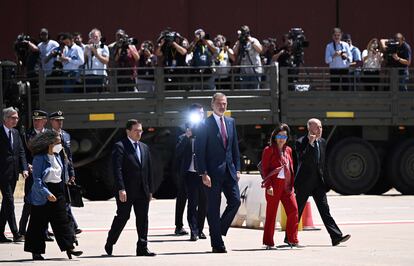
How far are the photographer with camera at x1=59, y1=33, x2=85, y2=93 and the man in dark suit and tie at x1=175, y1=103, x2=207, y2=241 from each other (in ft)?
22.8

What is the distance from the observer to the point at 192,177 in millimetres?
17891

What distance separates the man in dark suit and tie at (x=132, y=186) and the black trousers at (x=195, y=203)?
2034mm

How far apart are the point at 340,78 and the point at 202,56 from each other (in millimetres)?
2891

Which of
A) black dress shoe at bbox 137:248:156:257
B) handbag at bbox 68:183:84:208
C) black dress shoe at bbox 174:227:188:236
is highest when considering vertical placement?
handbag at bbox 68:183:84:208

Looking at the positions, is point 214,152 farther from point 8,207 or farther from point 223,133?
point 8,207

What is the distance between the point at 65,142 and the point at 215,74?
27.6 ft

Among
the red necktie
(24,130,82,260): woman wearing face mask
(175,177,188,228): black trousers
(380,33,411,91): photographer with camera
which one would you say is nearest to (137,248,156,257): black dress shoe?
(24,130,82,260): woman wearing face mask

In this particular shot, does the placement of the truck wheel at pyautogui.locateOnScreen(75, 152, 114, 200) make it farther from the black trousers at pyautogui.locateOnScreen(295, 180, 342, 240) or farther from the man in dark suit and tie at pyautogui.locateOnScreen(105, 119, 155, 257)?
the man in dark suit and tie at pyautogui.locateOnScreen(105, 119, 155, 257)

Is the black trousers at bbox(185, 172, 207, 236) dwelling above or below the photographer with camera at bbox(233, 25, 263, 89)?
below

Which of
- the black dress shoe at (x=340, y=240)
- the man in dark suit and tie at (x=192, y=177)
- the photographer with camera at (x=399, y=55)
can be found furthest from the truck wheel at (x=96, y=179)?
the black dress shoe at (x=340, y=240)

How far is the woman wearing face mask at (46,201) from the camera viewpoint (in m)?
15.0

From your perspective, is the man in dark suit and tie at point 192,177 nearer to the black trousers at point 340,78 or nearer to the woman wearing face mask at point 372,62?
the black trousers at point 340,78

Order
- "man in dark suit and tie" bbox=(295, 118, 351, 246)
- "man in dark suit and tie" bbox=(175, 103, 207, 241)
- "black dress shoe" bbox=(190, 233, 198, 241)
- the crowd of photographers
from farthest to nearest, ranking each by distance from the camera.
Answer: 1. the crowd of photographers
2. "man in dark suit and tie" bbox=(175, 103, 207, 241)
3. "black dress shoe" bbox=(190, 233, 198, 241)
4. "man in dark suit and tie" bbox=(295, 118, 351, 246)

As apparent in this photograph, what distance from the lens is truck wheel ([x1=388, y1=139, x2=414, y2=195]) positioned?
88.1 feet
